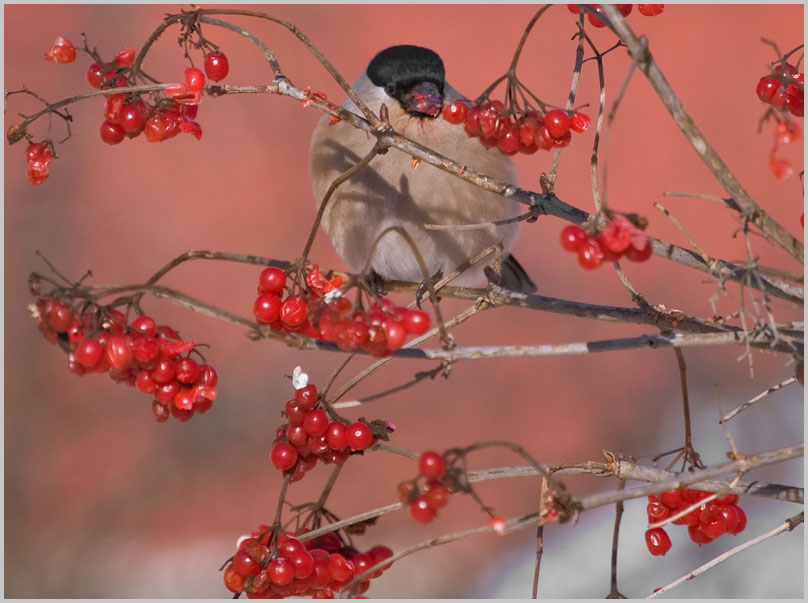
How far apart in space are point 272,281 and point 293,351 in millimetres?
1351

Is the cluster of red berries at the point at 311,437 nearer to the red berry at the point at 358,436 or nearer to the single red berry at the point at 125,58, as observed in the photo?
the red berry at the point at 358,436

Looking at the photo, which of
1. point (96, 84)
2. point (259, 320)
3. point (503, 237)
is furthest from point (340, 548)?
point (503, 237)

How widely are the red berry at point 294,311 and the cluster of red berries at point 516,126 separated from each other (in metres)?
0.20

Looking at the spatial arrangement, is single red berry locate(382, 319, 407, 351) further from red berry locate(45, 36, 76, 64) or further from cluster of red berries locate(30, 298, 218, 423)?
red berry locate(45, 36, 76, 64)

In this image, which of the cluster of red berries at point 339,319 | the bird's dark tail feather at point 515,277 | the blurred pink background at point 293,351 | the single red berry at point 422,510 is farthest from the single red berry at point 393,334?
the blurred pink background at point 293,351

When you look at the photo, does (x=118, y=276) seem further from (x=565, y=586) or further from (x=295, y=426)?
(x=295, y=426)

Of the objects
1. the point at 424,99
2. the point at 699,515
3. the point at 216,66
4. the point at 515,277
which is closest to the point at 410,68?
the point at 424,99

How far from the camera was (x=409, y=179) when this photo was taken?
132cm

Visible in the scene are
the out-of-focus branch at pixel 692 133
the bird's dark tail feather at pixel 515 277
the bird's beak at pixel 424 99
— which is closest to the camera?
the out-of-focus branch at pixel 692 133

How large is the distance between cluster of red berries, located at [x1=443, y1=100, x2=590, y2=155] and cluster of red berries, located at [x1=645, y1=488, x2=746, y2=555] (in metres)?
0.30

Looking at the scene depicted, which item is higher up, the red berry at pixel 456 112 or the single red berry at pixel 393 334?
the red berry at pixel 456 112

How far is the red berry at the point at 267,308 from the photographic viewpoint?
2.31ft

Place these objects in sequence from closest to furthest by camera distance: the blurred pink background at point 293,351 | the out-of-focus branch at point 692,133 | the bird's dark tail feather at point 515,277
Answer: the out-of-focus branch at point 692,133
the bird's dark tail feather at point 515,277
the blurred pink background at point 293,351

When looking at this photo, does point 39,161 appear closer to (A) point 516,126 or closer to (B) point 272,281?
(B) point 272,281
